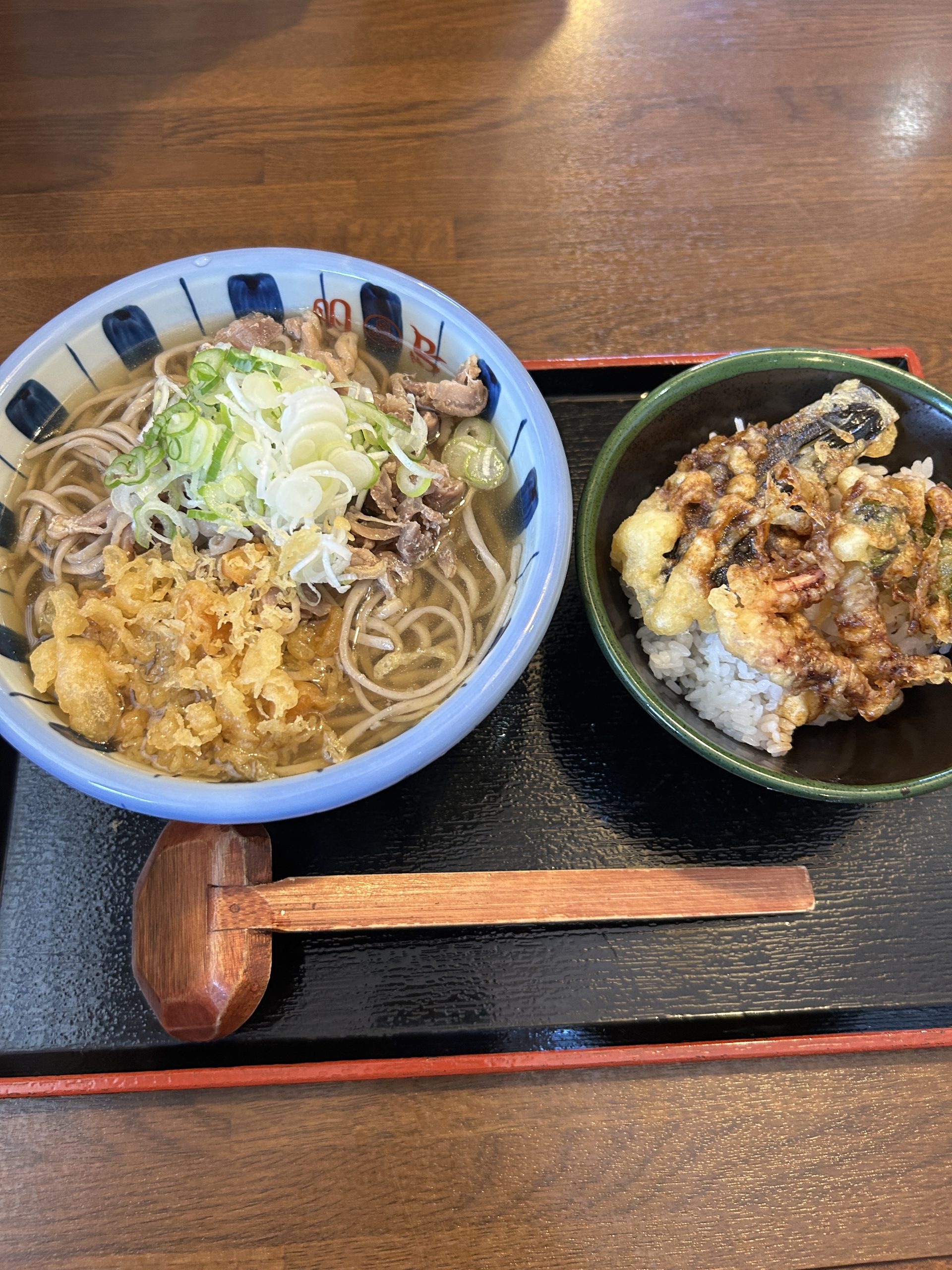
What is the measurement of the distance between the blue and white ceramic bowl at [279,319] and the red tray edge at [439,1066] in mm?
485

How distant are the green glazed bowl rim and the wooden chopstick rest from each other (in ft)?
0.82

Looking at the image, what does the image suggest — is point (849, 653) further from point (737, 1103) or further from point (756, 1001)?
point (737, 1103)

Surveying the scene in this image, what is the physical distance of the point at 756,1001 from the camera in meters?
1.38

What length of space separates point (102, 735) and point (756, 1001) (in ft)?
3.91

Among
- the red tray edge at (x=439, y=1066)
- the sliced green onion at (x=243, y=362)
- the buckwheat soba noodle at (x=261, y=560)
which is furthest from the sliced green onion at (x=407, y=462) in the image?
the red tray edge at (x=439, y=1066)

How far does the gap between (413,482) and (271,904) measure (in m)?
0.77

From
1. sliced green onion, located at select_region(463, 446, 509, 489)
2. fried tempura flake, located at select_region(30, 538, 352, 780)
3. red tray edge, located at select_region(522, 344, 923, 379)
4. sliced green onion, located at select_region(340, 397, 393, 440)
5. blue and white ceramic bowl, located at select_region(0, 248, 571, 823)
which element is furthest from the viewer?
red tray edge, located at select_region(522, 344, 923, 379)

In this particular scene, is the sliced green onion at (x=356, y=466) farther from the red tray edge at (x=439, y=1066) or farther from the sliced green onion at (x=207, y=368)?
the red tray edge at (x=439, y=1066)

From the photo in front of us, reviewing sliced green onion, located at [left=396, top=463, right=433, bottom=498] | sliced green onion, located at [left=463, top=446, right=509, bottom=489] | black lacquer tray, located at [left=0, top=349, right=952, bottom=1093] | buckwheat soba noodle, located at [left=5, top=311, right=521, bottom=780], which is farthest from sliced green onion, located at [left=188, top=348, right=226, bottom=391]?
black lacquer tray, located at [left=0, top=349, right=952, bottom=1093]

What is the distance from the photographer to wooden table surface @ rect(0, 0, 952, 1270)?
1.28 meters

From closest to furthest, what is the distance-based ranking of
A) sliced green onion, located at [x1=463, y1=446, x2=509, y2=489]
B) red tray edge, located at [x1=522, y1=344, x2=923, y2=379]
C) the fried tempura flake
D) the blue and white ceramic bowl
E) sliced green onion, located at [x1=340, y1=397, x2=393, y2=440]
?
1. the blue and white ceramic bowl
2. the fried tempura flake
3. sliced green onion, located at [x1=340, y1=397, x2=393, y2=440]
4. sliced green onion, located at [x1=463, y1=446, x2=509, y2=489]
5. red tray edge, located at [x1=522, y1=344, x2=923, y2=379]

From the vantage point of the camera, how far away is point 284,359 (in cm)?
136

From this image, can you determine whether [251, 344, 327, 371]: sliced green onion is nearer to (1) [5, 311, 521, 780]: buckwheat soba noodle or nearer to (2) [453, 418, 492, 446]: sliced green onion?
(1) [5, 311, 521, 780]: buckwheat soba noodle

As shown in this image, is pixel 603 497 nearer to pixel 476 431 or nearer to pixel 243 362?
pixel 476 431
